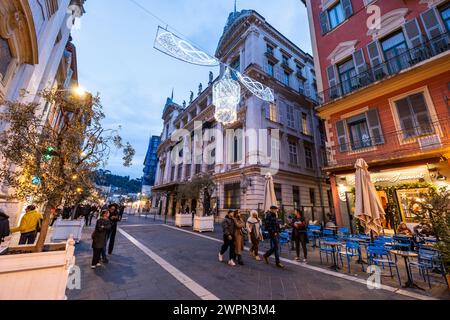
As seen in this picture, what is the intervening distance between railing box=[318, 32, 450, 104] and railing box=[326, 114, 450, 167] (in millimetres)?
2995

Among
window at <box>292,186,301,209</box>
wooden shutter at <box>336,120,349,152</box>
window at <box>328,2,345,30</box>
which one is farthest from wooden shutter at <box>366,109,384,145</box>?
window at <box>292,186,301,209</box>

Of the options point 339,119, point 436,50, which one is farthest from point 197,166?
point 436,50

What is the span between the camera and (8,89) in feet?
22.5

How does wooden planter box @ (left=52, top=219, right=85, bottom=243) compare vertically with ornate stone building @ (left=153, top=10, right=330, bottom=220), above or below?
below

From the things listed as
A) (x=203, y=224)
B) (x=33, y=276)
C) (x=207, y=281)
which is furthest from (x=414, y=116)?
(x=33, y=276)

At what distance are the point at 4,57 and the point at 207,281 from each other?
969 centimetres

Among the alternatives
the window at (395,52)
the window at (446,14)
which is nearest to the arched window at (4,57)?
the window at (395,52)

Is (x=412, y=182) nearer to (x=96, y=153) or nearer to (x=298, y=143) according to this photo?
(x=298, y=143)

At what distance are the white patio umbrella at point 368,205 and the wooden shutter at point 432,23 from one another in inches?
325

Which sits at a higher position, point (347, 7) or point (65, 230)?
point (347, 7)

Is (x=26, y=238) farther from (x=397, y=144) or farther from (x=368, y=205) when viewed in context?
Result: (x=397, y=144)

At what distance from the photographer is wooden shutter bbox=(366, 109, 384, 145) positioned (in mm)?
10203

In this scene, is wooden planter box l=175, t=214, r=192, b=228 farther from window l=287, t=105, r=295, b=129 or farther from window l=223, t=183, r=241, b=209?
window l=287, t=105, r=295, b=129

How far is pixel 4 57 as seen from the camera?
6426 millimetres
